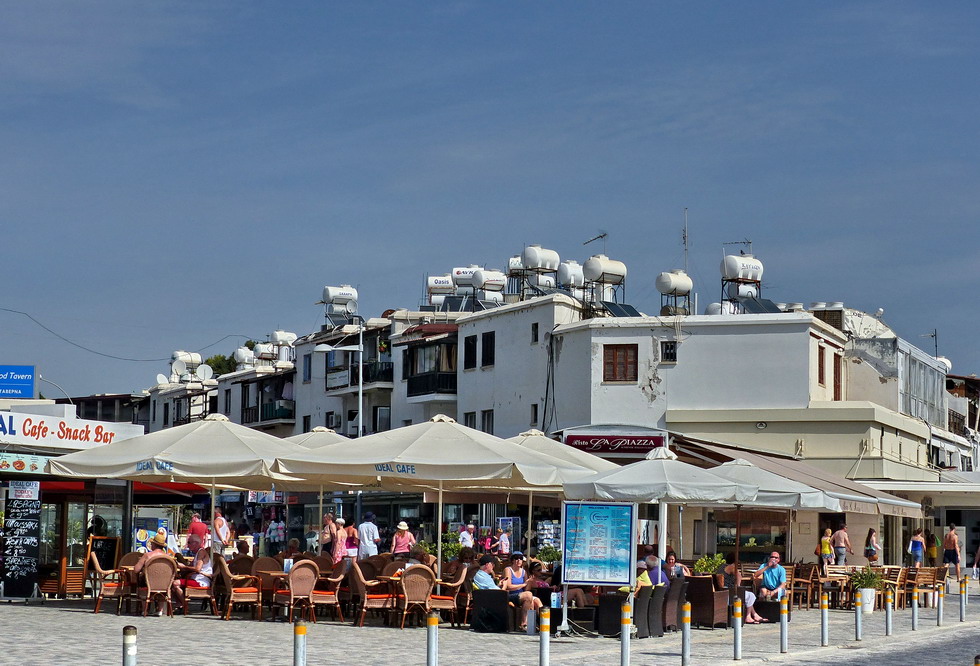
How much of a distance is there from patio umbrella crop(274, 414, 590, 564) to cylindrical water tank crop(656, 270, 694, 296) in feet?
113

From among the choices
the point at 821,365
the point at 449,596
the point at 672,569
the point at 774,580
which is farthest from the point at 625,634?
the point at 821,365

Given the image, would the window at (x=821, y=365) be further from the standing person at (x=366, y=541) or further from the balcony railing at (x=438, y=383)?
the standing person at (x=366, y=541)

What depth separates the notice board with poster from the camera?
2272 cm

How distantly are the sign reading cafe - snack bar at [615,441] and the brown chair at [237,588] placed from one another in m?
22.5

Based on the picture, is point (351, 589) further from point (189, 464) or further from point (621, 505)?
point (621, 505)

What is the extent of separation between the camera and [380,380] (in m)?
64.9

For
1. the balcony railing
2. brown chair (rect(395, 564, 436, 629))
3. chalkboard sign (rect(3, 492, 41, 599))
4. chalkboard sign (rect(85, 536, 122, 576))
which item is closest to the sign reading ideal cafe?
chalkboard sign (rect(3, 492, 41, 599))

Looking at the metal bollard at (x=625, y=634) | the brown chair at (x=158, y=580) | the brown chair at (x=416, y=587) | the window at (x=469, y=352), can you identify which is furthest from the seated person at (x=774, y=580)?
the window at (x=469, y=352)

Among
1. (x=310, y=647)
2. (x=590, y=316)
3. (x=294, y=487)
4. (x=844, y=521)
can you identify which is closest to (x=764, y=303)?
(x=590, y=316)

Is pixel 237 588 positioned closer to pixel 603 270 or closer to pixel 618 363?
pixel 618 363

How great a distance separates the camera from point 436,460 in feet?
62.5

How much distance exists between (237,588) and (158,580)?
110 cm

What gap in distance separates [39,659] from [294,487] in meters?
13.6

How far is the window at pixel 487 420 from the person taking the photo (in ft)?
184
